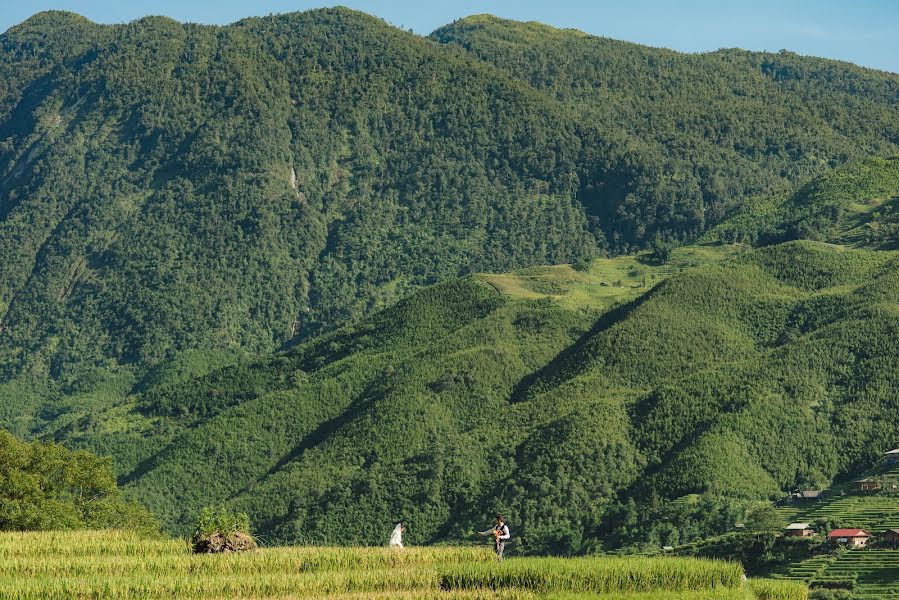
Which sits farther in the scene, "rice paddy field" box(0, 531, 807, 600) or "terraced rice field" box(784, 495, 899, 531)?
"terraced rice field" box(784, 495, 899, 531)

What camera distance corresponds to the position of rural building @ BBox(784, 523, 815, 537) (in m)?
138

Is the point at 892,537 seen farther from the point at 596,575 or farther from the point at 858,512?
the point at 596,575

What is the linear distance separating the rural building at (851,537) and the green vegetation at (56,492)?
53.3 metres

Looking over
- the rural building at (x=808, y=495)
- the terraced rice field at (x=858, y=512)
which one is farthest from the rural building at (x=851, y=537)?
the rural building at (x=808, y=495)

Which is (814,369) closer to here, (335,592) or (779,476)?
(779,476)

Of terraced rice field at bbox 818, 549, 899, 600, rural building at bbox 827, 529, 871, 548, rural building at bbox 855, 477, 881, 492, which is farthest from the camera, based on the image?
rural building at bbox 855, 477, 881, 492

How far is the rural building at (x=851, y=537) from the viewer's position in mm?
131000

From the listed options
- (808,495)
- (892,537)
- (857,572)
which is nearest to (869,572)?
(857,572)

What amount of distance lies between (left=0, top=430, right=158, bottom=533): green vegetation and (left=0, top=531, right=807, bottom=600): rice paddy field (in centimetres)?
2836

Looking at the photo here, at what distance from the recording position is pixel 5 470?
10375cm

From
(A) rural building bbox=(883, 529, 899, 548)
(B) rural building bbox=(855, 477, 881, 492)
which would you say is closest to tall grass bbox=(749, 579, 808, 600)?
(A) rural building bbox=(883, 529, 899, 548)

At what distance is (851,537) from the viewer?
132 metres

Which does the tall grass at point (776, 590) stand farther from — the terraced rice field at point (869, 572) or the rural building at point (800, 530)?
the rural building at point (800, 530)

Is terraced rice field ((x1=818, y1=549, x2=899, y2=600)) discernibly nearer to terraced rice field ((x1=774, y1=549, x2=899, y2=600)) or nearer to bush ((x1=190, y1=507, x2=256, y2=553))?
terraced rice field ((x1=774, y1=549, x2=899, y2=600))
